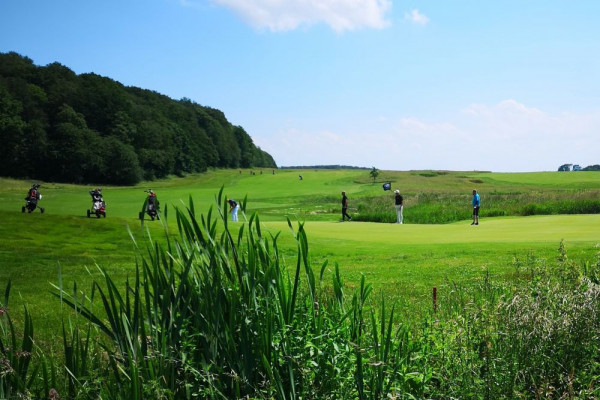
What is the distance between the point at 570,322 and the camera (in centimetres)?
483

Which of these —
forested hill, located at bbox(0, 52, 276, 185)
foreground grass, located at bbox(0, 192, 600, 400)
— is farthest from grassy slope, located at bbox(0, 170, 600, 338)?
forested hill, located at bbox(0, 52, 276, 185)

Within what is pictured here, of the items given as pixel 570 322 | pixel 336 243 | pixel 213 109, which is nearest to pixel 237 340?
pixel 570 322

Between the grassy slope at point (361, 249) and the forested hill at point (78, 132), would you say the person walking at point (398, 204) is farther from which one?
the forested hill at point (78, 132)

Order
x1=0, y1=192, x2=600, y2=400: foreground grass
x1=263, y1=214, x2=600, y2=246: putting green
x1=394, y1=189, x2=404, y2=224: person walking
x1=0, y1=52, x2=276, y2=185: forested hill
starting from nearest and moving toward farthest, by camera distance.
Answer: x1=0, y1=192, x2=600, y2=400: foreground grass → x1=263, y1=214, x2=600, y2=246: putting green → x1=394, y1=189, x2=404, y2=224: person walking → x1=0, y1=52, x2=276, y2=185: forested hill

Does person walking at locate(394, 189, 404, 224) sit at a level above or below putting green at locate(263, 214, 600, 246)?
above

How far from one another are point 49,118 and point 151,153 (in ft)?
55.5

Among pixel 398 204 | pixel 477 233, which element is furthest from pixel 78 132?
pixel 477 233

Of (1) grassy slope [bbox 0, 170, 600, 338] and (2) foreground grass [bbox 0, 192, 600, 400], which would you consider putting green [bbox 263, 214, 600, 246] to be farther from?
(2) foreground grass [bbox 0, 192, 600, 400]

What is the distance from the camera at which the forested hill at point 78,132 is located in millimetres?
73125

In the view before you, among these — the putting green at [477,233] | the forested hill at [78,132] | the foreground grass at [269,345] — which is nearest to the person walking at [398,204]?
the putting green at [477,233]

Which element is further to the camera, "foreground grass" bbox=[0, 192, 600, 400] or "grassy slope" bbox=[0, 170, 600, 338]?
"grassy slope" bbox=[0, 170, 600, 338]

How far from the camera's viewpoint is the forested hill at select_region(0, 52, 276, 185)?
240 feet

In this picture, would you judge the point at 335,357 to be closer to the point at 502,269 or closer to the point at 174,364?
the point at 174,364

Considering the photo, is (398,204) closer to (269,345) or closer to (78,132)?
(269,345)
